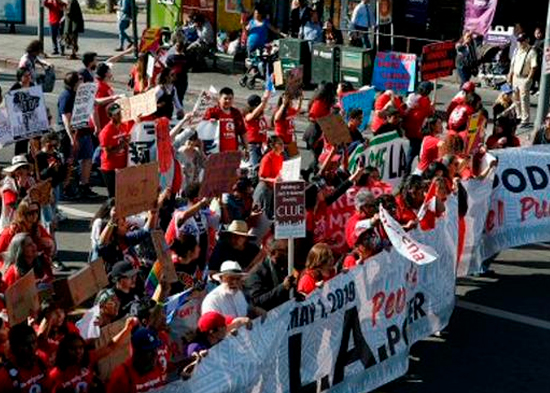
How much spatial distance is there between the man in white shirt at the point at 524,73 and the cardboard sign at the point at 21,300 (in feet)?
50.9

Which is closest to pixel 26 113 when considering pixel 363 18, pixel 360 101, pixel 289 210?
pixel 360 101

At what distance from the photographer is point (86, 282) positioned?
10.4m

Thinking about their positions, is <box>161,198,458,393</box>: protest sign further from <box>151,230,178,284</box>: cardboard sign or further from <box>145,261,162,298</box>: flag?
<box>145,261,162,298</box>: flag

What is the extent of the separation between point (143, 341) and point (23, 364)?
Answer: 2.62 feet

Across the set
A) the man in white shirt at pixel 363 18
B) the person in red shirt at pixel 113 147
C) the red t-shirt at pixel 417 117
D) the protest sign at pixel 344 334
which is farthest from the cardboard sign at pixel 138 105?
the man in white shirt at pixel 363 18

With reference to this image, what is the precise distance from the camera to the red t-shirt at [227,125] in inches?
673

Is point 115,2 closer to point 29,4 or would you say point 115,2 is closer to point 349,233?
point 29,4

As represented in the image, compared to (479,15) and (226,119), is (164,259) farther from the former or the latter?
(479,15)

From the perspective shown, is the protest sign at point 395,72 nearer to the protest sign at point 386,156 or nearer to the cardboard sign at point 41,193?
the protest sign at point 386,156

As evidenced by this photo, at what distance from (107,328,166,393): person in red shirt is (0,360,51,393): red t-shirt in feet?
1.35

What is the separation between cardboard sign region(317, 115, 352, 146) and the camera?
1605cm

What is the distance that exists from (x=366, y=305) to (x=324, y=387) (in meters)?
0.81


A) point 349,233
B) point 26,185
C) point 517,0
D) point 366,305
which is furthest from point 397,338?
point 517,0

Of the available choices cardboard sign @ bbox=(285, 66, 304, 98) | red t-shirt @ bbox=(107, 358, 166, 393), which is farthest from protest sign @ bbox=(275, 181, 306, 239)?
cardboard sign @ bbox=(285, 66, 304, 98)
